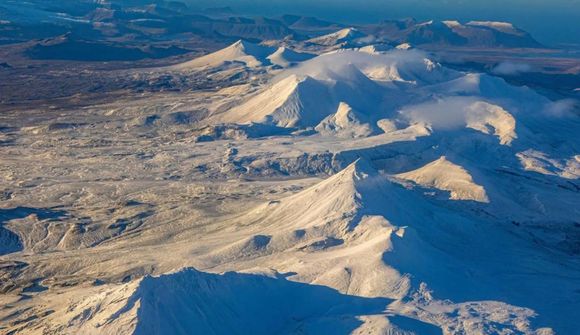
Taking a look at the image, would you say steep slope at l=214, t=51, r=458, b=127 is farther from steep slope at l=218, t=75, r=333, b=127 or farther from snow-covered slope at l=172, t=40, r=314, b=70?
snow-covered slope at l=172, t=40, r=314, b=70

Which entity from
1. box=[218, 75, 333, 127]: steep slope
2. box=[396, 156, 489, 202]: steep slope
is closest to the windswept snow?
box=[218, 75, 333, 127]: steep slope

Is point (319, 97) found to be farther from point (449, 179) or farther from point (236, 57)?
point (236, 57)

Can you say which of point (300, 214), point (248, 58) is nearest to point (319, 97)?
point (300, 214)

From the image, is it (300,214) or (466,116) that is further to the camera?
(466,116)

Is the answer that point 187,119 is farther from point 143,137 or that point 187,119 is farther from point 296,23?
point 296,23

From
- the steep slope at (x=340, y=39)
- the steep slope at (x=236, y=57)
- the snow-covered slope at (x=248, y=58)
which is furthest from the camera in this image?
the steep slope at (x=340, y=39)

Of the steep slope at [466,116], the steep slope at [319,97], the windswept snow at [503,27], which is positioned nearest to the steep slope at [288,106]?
the steep slope at [319,97]

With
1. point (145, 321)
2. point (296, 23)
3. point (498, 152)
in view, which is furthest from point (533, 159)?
point (296, 23)

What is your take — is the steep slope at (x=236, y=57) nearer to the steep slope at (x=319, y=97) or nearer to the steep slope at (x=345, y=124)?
the steep slope at (x=319, y=97)

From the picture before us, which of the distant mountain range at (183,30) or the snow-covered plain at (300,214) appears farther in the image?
the distant mountain range at (183,30)

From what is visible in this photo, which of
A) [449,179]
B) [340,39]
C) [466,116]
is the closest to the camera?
[449,179]
